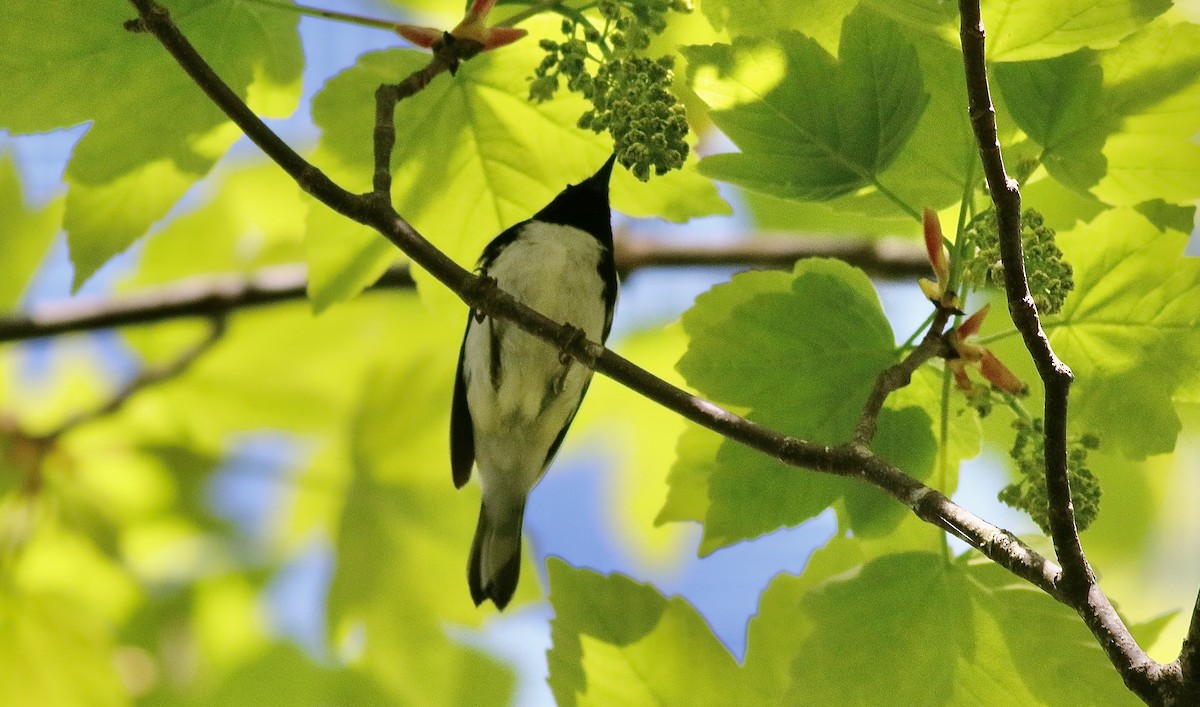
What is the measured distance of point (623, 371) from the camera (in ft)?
4.51

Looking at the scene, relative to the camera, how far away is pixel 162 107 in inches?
67.5

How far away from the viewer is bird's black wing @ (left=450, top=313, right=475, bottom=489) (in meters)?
2.70

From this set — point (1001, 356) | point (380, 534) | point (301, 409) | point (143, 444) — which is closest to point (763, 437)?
point (1001, 356)

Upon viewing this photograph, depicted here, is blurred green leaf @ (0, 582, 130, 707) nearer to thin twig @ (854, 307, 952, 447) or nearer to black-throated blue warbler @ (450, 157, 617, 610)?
black-throated blue warbler @ (450, 157, 617, 610)

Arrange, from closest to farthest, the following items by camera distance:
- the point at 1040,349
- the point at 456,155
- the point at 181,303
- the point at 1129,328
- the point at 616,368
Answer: the point at 1040,349 → the point at 616,368 → the point at 1129,328 → the point at 456,155 → the point at 181,303

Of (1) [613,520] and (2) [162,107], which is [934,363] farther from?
(1) [613,520]

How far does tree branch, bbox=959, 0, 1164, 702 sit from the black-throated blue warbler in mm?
1502

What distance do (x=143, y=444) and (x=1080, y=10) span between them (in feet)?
8.50

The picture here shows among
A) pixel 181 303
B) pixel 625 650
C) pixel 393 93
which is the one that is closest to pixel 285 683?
pixel 181 303

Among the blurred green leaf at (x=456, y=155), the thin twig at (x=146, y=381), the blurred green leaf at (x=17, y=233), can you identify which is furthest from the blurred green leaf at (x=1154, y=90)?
the blurred green leaf at (x=17, y=233)

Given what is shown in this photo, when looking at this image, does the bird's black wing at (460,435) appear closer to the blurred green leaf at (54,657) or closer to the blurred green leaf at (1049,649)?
the blurred green leaf at (54,657)

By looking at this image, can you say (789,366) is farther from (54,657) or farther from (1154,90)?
(54,657)

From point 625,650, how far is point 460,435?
3.89 feet

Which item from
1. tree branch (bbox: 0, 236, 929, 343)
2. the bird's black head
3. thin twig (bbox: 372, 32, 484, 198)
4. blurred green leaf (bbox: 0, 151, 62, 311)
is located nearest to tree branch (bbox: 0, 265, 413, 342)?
tree branch (bbox: 0, 236, 929, 343)
